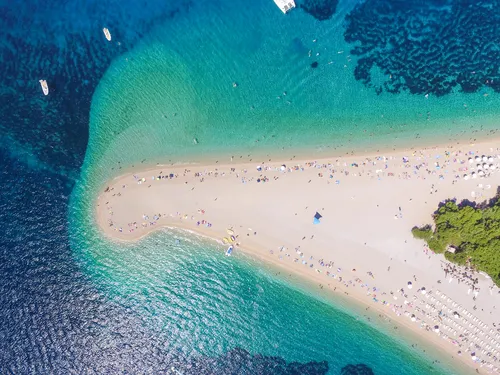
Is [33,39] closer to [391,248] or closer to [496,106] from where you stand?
[391,248]

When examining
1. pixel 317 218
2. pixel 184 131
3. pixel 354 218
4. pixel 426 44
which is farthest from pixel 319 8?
pixel 354 218

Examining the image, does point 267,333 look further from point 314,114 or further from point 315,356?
point 314,114

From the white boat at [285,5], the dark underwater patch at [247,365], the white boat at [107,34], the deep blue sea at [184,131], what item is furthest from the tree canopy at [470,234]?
the white boat at [107,34]

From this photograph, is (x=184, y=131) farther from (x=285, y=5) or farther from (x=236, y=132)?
(x=285, y=5)

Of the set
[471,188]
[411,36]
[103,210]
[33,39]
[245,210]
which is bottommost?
[103,210]

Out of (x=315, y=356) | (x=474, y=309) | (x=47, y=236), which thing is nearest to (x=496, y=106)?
(x=474, y=309)

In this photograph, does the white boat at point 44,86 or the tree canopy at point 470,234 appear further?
the white boat at point 44,86

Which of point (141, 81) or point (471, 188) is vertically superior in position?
point (471, 188)

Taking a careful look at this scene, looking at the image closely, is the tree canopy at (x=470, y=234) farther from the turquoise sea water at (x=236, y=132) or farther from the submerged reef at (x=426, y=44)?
the submerged reef at (x=426, y=44)
